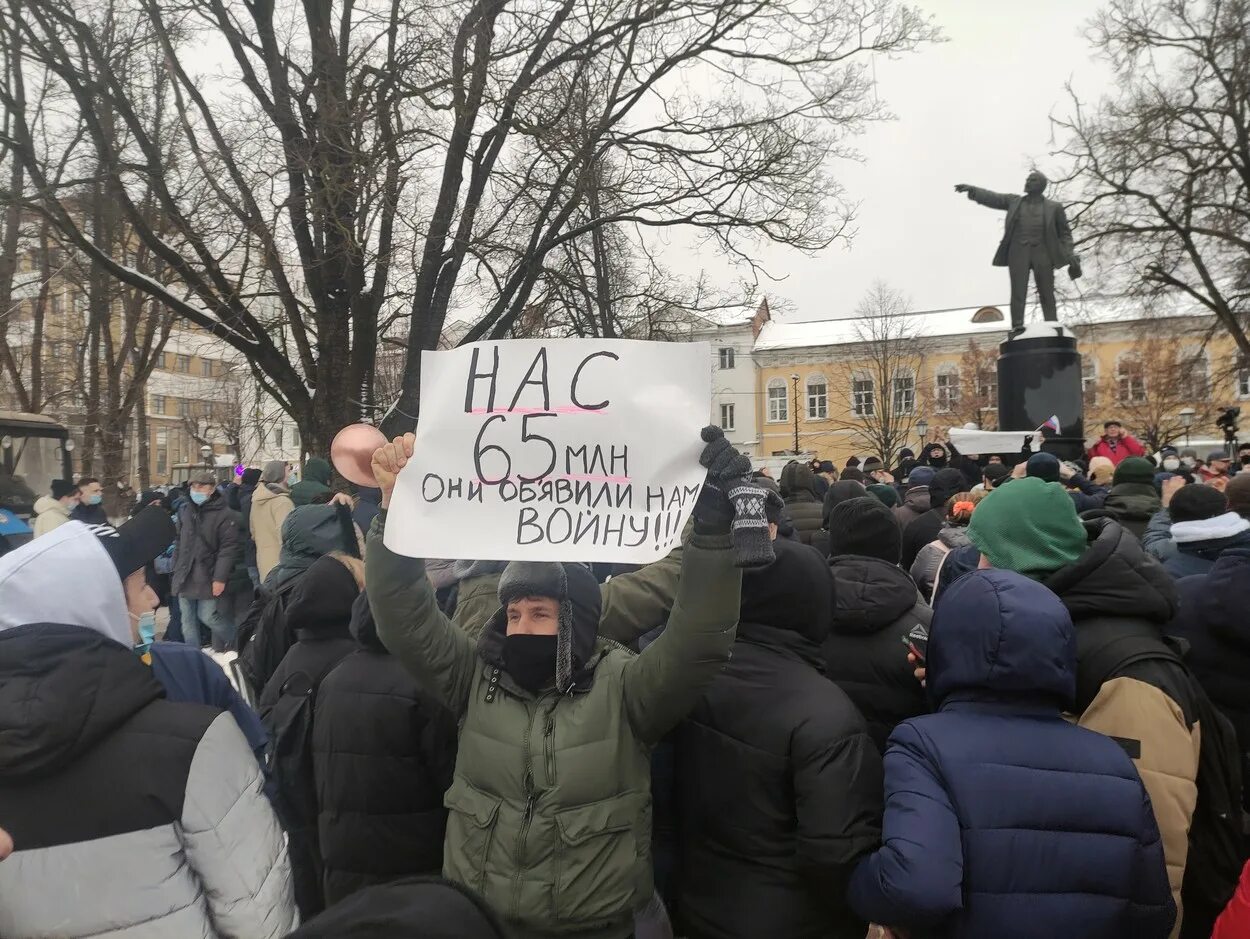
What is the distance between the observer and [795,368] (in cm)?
5178

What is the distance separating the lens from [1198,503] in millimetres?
3865

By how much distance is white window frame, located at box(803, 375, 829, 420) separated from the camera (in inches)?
2015

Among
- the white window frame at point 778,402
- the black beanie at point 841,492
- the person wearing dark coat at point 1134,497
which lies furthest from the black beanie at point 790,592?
the white window frame at point 778,402

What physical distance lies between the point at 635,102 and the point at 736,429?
42.3 metres

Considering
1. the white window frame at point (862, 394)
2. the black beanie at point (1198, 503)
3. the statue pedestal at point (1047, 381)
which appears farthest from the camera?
the white window frame at point (862, 394)

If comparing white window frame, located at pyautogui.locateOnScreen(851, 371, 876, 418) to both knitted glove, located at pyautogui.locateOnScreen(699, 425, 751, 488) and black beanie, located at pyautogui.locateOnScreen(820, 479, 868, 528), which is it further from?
knitted glove, located at pyautogui.locateOnScreen(699, 425, 751, 488)

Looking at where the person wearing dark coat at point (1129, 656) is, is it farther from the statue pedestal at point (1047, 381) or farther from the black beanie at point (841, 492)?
the statue pedestal at point (1047, 381)

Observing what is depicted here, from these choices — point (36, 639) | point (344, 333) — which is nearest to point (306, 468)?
point (344, 333)

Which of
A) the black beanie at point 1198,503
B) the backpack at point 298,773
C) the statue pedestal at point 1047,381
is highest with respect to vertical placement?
the statue pedestal at point 1047,381

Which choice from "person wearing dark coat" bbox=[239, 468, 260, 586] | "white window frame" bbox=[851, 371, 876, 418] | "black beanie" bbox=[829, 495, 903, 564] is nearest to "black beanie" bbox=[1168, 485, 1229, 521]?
"black beanie" bbox=[829, 495, 903, 564]

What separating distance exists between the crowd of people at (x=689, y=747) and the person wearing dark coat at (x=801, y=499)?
2604mm

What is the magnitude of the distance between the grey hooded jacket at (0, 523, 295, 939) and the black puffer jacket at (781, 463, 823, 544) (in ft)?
13.0

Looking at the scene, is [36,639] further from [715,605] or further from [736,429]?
[736,429]

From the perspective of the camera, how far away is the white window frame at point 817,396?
2015 inches
